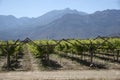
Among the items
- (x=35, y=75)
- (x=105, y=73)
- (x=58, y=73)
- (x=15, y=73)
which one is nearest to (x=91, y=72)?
(x=105, y=73)

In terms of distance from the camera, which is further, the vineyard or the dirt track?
the vineyard

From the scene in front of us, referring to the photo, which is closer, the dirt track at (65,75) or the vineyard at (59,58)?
the dirt track at (65,75)

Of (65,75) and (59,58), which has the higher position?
(59,58)

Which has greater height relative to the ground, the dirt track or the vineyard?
the vineyard

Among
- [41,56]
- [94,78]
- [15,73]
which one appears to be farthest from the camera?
[41,56]

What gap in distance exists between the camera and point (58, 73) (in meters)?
19.7

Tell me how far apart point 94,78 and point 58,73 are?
9.84 ft

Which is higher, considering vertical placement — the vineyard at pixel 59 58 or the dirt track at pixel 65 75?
the vineyard at pixel 59 58

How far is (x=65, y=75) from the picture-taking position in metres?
18.8

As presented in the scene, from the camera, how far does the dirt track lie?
704 inches

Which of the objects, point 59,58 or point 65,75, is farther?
point 59,58

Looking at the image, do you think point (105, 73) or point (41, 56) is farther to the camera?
point (41, 56)

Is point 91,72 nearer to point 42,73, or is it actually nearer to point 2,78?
point 42,73

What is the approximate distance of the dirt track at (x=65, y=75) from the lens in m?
17.9
